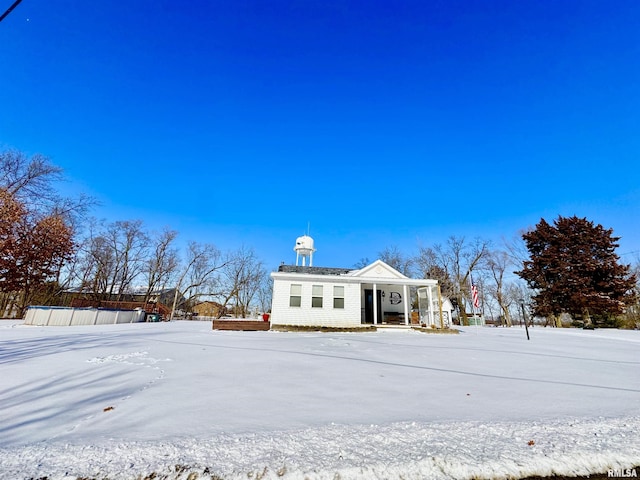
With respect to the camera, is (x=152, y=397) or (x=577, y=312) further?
(x=577, y=312)

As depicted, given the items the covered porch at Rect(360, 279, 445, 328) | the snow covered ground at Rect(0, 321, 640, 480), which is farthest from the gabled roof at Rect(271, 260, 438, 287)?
the snow covered ground at Rect(0, 321, 640, 480)

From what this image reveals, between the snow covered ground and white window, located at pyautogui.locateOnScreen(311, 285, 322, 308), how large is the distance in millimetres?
10991

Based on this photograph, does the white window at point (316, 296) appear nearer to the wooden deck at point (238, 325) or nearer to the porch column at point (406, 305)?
the wooden deck at point (238, 325)

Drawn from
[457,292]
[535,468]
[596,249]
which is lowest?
[535,468]

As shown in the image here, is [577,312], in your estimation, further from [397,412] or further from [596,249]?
[397,412]

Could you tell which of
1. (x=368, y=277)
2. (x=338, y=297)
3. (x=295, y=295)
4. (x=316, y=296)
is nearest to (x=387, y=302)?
(x=368, y=277)

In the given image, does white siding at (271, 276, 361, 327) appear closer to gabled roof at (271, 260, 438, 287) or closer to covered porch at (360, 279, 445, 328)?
gabled roof at (271, 260, 438, 287)

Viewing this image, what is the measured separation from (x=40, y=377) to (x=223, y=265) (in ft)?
114

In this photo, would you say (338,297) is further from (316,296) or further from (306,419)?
(306,419)

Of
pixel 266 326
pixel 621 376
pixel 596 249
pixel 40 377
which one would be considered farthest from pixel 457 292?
pixel 40 377

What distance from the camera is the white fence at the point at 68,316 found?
15.3m

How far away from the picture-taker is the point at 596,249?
72.1ft

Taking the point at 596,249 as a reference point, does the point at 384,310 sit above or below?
below

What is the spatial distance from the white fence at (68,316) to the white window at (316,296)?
43.9 ft
